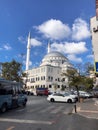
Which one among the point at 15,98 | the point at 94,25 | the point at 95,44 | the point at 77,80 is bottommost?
the point at 15,98

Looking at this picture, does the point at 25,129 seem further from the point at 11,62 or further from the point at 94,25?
the point at 11,62

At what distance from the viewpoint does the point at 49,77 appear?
106875mm

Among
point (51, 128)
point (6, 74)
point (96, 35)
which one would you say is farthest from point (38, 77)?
point (51, 128)

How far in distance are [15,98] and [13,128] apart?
33.7 feet

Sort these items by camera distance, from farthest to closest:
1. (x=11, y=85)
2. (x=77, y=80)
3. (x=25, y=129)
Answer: (x=77, y=80), (x=11, y=85), (x=25, y=129)

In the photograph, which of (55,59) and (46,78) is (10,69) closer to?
(46,78)

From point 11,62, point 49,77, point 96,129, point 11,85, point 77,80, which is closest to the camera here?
point 96,129

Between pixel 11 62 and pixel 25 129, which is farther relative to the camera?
pixel 11 62

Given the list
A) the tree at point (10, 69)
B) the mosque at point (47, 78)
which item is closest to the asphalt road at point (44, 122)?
the tree at point (10, 69)

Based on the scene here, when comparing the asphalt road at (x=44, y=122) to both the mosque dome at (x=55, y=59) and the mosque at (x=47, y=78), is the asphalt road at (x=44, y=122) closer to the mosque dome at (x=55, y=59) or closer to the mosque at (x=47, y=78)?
the mosque at (x=47, y=78)

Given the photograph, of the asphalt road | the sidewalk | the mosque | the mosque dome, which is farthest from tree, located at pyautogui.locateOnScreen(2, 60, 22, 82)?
Answer: the mosque dome

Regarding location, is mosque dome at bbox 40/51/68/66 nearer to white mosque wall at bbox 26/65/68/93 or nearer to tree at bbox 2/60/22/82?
white mosque wall at bbox 26/65/68/93

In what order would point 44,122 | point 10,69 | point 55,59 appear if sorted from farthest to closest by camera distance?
point 55,59, point 10,69, point 44,122

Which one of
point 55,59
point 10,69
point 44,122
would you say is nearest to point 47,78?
point 55,59
